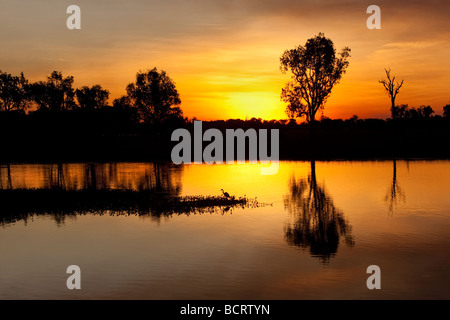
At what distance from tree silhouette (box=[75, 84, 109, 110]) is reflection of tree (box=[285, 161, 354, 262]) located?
134535 mm

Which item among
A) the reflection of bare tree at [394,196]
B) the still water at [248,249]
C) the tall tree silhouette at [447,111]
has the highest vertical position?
the tall tree silhouette at [447,111]

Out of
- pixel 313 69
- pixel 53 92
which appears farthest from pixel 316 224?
pixel 53 92

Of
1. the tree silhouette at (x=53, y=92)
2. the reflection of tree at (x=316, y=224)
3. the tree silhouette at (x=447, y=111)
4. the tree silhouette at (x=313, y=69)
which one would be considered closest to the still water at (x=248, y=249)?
the reflection of tree at (x=316, y=224)

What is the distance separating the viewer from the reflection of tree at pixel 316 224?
2117 cm

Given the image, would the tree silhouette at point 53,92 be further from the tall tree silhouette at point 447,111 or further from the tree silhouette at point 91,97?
the tall tree silhouette at point 447,111

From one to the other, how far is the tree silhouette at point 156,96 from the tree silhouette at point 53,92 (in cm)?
2199

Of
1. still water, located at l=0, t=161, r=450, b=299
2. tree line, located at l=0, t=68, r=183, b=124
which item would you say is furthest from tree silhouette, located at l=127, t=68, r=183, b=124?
still water, located at l=0, t=161, r=450, b=299

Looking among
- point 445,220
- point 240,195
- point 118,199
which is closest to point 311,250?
point 445,220

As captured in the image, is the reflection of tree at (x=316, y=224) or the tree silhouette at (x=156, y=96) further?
the tree silhouette at (x=156, y=96)

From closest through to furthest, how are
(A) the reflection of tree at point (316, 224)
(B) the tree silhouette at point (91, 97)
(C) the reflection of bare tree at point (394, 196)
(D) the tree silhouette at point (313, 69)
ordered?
(A) the reflection of tree at point (316, 224) < (C) the reflection of bare tree at point (394, 196) < (D) the tree silhouette at point (313, 69) < (B) the tree silhouette at point (91, 97)

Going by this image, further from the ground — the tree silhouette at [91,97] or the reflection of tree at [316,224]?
the tree silhouette at [91,97]

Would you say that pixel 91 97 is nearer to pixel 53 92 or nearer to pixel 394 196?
pixel 53 92

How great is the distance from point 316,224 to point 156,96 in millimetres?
113451
